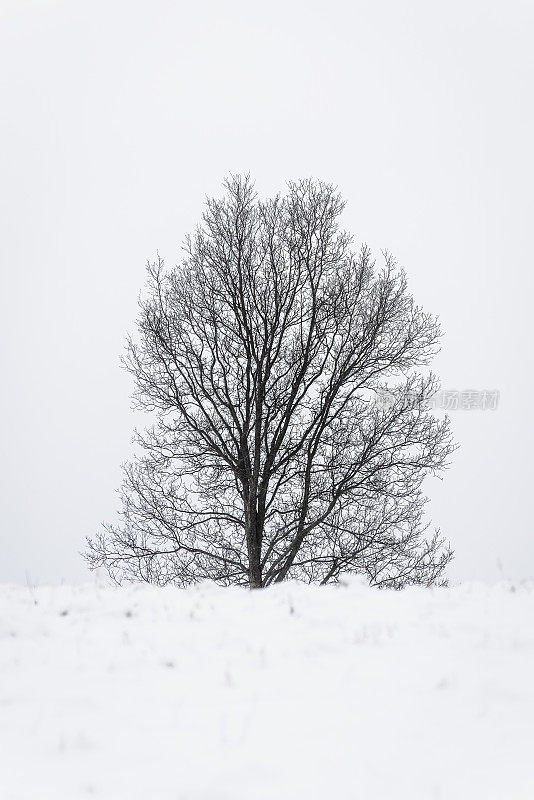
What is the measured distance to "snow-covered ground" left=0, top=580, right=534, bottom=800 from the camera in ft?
10.7

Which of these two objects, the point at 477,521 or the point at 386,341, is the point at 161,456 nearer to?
the point at 386,341

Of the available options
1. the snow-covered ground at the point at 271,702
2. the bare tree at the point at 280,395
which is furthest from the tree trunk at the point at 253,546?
the snow-covered ground at the point at 271,702

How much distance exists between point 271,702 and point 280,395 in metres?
11.9

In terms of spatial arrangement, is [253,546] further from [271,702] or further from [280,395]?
[271,702]

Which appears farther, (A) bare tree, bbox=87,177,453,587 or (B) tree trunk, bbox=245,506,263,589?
(A) bare tree, bbox=87,177,453,587

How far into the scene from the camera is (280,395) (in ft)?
51.9

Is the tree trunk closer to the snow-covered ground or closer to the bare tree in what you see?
the bare tree

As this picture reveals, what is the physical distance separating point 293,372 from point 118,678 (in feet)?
39.8

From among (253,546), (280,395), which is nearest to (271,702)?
(253,546)

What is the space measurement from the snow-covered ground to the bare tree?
8.57 m

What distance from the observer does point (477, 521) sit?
6234cm

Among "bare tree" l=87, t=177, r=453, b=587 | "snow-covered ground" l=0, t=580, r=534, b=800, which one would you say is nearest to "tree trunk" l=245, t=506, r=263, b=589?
"bare tree" l=87, t=177, r=453, b=587

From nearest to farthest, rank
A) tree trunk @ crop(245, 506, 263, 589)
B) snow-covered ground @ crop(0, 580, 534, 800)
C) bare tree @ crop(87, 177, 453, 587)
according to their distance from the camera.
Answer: snow-covered ground @ crop(0, 580, 534, 800) → tree trunk @ crop(245, 506, 263, 589) → bare tree @ crop(87, 177, 453, 587)

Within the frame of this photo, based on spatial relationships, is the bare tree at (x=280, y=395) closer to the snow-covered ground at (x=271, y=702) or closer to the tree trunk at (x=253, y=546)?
the tree trunk at (x=253, y=546)
